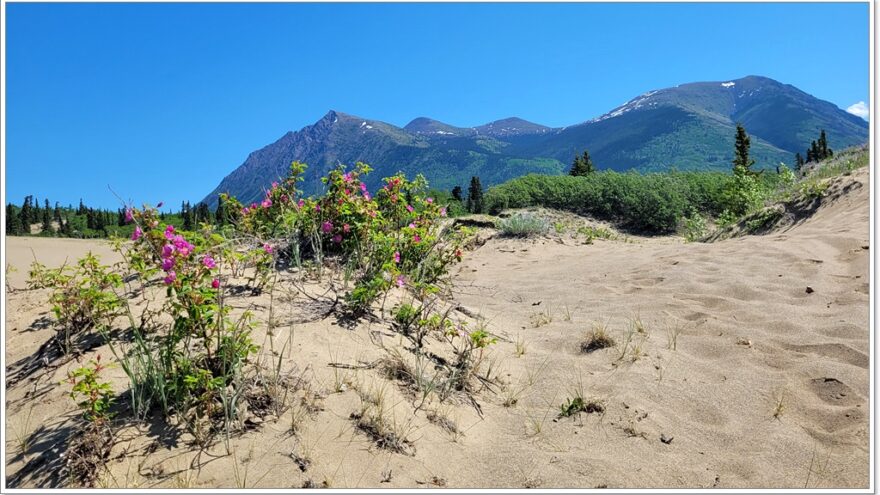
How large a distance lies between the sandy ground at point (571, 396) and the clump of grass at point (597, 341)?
69 millimetres

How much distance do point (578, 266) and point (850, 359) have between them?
3.76 metres

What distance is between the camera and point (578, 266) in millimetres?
6824

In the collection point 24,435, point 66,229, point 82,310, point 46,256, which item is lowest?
point 24,435

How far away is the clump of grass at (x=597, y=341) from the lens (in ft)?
12.0

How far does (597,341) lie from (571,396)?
0.80 metres

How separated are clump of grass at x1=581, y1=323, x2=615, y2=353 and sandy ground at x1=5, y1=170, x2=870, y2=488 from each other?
69mm

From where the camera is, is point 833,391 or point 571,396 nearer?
point 833,391

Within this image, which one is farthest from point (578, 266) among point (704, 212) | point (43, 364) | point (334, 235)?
point (704, 212)

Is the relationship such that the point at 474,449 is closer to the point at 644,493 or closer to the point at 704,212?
the point at 644,493

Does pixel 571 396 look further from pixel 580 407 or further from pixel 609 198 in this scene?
pixel 609 198

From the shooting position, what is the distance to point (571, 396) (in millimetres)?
3012

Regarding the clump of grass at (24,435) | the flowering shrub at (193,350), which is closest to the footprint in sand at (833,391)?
the flowering shrub at (193,350)

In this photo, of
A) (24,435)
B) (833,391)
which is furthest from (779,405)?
(24,435)

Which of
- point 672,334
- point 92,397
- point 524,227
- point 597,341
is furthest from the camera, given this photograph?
point 524,227
